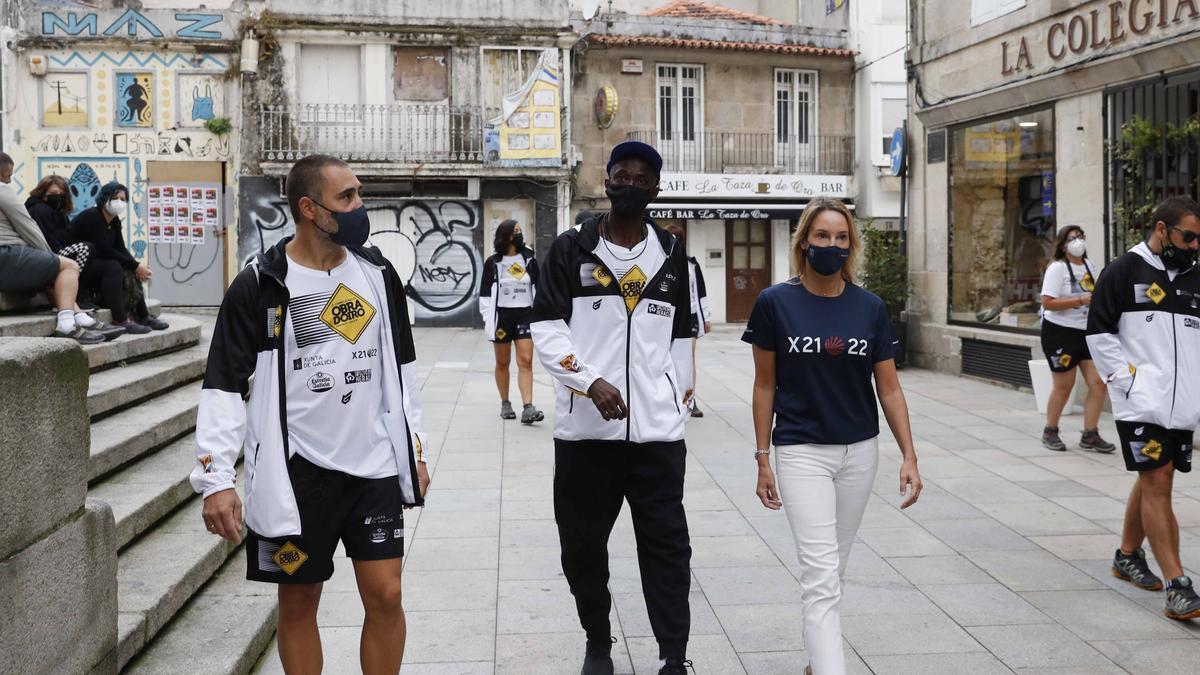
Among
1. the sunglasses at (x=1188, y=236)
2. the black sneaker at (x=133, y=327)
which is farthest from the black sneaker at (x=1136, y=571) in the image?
the black sneaker at (x=133, y=327)

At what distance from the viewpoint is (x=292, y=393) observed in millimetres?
3420

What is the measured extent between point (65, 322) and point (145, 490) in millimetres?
2501

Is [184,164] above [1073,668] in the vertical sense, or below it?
above

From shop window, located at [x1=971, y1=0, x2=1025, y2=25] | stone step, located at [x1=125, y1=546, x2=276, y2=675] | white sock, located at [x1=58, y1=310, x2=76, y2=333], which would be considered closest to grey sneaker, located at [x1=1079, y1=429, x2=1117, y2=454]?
shop window, located at [x1=971, y1=0, x2=1025, y2=25]

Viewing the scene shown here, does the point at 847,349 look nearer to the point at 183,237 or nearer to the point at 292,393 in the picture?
the point at 292,393

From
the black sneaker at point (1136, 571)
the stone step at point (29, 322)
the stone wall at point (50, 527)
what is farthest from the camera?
the stone step at point (29, 322)

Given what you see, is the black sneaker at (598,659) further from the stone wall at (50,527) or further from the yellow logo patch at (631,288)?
the stone wall at (50,527)

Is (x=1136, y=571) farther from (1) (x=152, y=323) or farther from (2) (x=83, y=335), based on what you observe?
(1) (x=152, y=323)

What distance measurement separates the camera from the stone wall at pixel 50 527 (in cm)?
299

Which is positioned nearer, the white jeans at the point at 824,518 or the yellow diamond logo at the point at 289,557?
the yellow diamond logo at the point at 289,557

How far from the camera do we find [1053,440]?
932 cm

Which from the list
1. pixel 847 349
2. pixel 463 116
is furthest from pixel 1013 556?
pixel 463 116

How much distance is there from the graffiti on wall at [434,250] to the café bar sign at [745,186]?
485 centimetres

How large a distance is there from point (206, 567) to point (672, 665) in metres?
2.32
